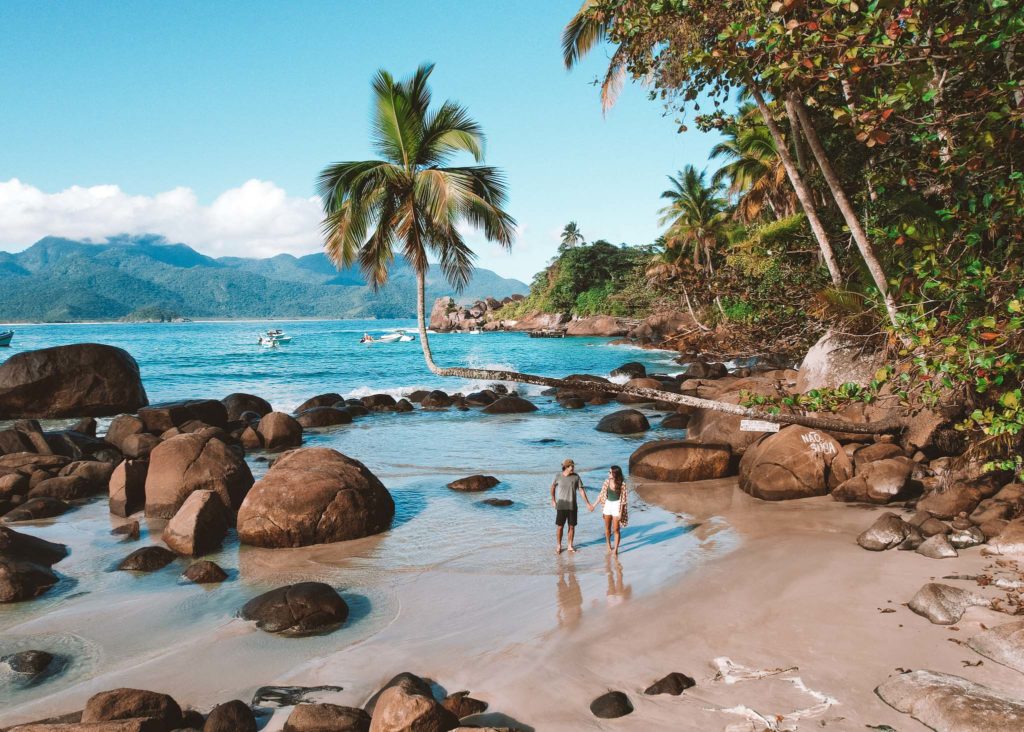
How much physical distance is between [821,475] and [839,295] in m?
2.85

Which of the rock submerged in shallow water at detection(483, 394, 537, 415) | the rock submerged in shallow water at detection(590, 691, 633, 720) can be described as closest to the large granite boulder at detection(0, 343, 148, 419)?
the rock submerged in shallow water at detection(483, 394, 537, 415)

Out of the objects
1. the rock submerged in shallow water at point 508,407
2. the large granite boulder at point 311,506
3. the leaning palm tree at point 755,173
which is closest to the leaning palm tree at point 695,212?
the leaning palm tree at point 755,173

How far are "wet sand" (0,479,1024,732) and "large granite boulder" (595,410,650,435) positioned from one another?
1000cm

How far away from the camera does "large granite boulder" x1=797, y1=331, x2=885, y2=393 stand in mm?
12859

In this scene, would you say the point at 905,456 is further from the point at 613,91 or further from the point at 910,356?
the point at 613,91

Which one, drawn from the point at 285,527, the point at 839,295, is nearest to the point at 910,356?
the point at 839,295

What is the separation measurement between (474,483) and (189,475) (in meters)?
4.97

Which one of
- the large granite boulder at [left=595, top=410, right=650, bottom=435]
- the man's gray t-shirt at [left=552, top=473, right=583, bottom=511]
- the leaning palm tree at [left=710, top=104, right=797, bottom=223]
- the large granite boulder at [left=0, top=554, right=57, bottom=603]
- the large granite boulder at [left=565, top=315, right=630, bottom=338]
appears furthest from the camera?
the large granite boulder at [left=565, top=315, right=630, bottom=338]

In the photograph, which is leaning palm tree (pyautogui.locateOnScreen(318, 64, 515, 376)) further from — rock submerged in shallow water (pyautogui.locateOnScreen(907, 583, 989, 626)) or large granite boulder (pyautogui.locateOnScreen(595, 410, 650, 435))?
rock submerged in shallow water (pyautogui.locateOnScreen(907, 583, 989, 626))

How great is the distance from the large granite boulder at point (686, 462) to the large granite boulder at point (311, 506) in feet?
17.6

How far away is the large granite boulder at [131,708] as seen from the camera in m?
4.98

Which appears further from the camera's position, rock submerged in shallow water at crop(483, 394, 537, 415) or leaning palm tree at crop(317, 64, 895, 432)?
rock submerged in shallow water at crop(483, 394, 537, 415)

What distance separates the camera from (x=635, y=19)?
9.49 meters

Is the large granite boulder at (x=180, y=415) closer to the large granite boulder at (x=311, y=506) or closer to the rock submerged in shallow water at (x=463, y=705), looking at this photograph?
the large granite boulder at (x=311, y=506)
